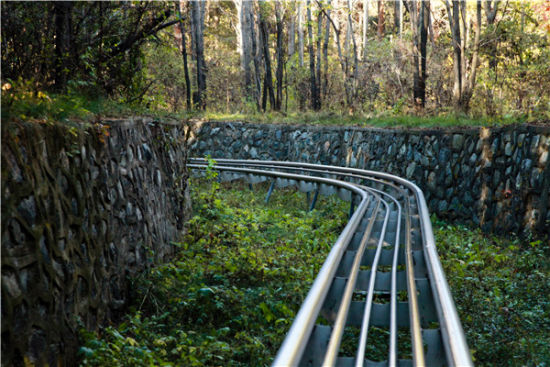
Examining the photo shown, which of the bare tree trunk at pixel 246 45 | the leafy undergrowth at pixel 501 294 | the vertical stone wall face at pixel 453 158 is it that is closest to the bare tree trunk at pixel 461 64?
the vertical stone wall face at pixel 453 158

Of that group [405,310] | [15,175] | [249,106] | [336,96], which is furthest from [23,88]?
[336,96]

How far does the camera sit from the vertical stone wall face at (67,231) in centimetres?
395

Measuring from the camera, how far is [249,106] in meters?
27.3

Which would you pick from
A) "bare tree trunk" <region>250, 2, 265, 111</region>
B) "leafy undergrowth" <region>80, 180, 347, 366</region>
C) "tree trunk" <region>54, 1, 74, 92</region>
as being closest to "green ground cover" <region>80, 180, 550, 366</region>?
"leafy undergrowth" <region>80, 180, 347, 366</region>

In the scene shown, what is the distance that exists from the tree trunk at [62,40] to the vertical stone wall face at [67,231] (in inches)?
46.3

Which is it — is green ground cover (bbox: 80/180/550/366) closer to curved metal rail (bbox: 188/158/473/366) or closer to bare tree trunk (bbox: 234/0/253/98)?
curved metal rail (bbox: 188/158/473/366)

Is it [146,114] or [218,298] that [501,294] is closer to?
[218,298]

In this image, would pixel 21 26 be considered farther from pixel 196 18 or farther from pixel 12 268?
pixel 196 18

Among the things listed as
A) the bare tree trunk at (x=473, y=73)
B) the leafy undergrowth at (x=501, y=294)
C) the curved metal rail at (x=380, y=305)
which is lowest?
the leafy undergrowth at (x=501, y=294)

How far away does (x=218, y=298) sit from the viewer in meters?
6.57

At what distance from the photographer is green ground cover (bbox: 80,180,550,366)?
538 cm

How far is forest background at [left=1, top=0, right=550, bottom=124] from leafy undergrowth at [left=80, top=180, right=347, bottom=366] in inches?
83.7

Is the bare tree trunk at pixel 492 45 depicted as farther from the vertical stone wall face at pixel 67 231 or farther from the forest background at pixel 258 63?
the vertical stone wall face at pixel 67 231

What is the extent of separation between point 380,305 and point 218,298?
75.4 inches
